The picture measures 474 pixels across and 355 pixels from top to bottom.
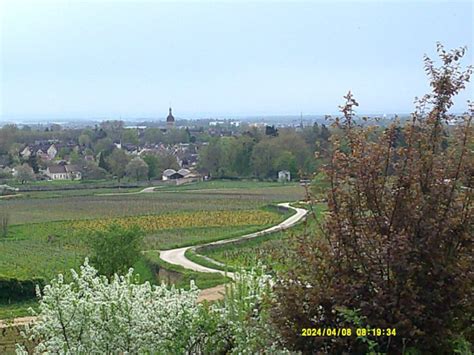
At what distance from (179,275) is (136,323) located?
1894cm

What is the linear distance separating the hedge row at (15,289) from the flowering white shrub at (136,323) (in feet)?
57.2

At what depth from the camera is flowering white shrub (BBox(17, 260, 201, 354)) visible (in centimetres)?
545

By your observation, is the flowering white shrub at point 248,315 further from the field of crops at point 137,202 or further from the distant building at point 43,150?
the distant building at point 43,150

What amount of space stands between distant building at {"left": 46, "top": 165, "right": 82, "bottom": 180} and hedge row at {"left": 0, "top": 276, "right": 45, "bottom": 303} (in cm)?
5643

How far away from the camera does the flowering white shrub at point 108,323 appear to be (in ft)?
17.9

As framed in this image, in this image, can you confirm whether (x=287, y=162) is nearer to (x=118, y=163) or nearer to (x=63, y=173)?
(x=118, y=163)

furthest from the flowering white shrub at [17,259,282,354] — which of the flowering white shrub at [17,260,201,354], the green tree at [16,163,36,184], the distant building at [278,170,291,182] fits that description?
the green tree at [16,163,36,184]

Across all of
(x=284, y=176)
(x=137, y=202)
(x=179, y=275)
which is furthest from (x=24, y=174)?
(x=179, y=275)

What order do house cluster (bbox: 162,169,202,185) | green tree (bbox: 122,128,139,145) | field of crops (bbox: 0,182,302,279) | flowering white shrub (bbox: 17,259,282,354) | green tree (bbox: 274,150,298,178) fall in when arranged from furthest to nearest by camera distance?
1. green tree (bbox: 122,128,139,145)
2. house cluster (bbox: 162,169,202,185)
3. green tree (bbox: 274,150,298,178)
4. field of crops (bbox: 0,182,302,279)
5. flowering white shrub (bbox: 17,259,282,354)

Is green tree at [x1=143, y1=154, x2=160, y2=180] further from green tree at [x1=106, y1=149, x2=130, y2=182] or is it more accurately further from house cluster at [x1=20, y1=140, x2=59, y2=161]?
house cluster at [x1=20, y1=140, x2=59, y2=161]

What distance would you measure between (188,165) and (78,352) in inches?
3308

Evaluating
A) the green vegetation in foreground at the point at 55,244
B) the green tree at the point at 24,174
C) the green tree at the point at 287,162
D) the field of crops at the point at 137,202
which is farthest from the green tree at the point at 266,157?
the green vegetation in foreground at the point at 55,244

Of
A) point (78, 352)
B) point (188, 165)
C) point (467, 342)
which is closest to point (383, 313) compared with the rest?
point (467, 342)

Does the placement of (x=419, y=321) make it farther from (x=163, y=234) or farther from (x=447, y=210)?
(x=163, y=234)
